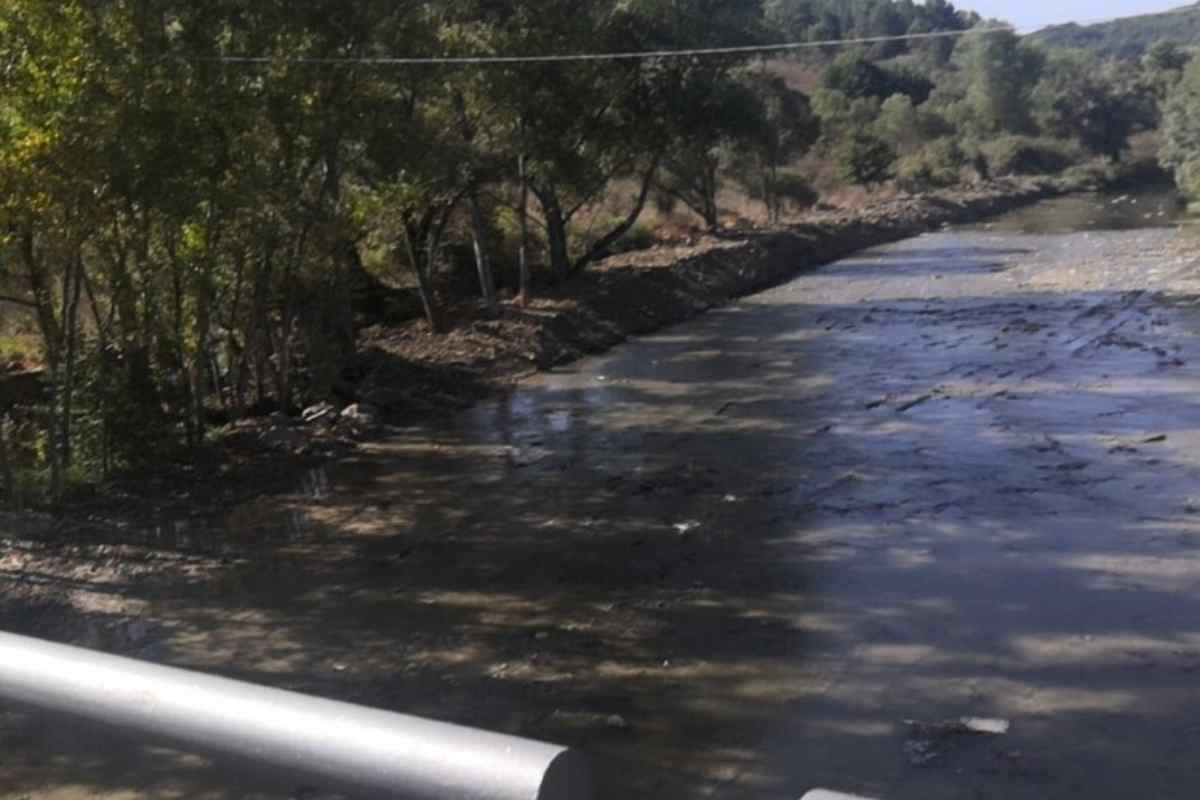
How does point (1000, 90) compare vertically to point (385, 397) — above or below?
above

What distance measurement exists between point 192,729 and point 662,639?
8511 millimetres

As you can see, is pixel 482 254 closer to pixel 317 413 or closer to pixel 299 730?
pixel 317 413

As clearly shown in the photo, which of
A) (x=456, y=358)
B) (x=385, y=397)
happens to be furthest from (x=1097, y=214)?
(x=385, y=397)

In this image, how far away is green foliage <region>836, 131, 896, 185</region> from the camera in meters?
64.4

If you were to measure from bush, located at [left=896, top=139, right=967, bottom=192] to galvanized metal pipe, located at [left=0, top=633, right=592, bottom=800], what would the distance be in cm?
6516

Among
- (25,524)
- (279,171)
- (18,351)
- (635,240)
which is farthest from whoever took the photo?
(635,240)

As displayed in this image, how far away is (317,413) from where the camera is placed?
19156 millimetres

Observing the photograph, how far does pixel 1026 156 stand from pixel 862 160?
49.2 ft

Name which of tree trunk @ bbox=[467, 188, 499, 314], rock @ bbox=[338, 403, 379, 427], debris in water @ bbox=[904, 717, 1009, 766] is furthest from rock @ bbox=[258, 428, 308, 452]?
debris in water @ bbox=[904, 717, 1009, 766]

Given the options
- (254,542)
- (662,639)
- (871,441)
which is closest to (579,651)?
(662,639)

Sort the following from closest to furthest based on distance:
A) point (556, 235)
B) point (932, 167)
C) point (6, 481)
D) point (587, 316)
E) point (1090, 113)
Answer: point (6, 481) → point (587, 316) → point (556, 235) → point (932, 167) → point (1090, 113)

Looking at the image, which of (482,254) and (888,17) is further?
(888,17)

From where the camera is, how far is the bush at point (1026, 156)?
7394cm

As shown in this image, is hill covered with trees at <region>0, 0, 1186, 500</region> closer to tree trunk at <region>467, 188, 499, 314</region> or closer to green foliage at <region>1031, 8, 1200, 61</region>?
tree trunk at <region>467, 188, 499, 314</region>
